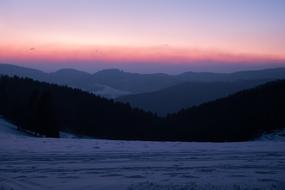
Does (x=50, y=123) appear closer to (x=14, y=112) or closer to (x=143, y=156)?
(x=14, y=112)

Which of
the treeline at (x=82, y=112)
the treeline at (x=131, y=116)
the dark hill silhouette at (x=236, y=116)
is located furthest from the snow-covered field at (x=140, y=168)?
the treeline at (x=82, y=112)

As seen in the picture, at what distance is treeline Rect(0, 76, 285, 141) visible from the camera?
46.1m

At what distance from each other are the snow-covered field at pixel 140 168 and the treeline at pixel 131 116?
25.9 meters

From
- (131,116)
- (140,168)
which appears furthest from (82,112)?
(140,168)

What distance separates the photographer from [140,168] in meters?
13.3

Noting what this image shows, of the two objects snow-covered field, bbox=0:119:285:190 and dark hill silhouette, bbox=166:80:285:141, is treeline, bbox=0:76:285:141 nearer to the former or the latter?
dark hill silhouette, bbox=166:80:285:141

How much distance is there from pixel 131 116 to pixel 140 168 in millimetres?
63985

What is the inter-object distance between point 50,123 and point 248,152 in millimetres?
30623

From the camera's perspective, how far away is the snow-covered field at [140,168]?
36.3 ft

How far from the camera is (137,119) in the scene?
76.3 meters

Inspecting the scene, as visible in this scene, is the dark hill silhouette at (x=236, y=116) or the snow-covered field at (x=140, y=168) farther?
the dark hill silhouette at (x=236, y=116)

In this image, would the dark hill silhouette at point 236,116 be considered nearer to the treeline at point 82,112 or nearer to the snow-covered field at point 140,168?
the treeline at point 82,112

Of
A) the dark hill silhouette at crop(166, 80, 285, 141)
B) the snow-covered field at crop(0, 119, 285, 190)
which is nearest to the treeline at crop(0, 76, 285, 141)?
the dark hill silhouette at crop(166, 80, 285, 141)

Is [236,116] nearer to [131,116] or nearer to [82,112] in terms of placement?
[131,116]
